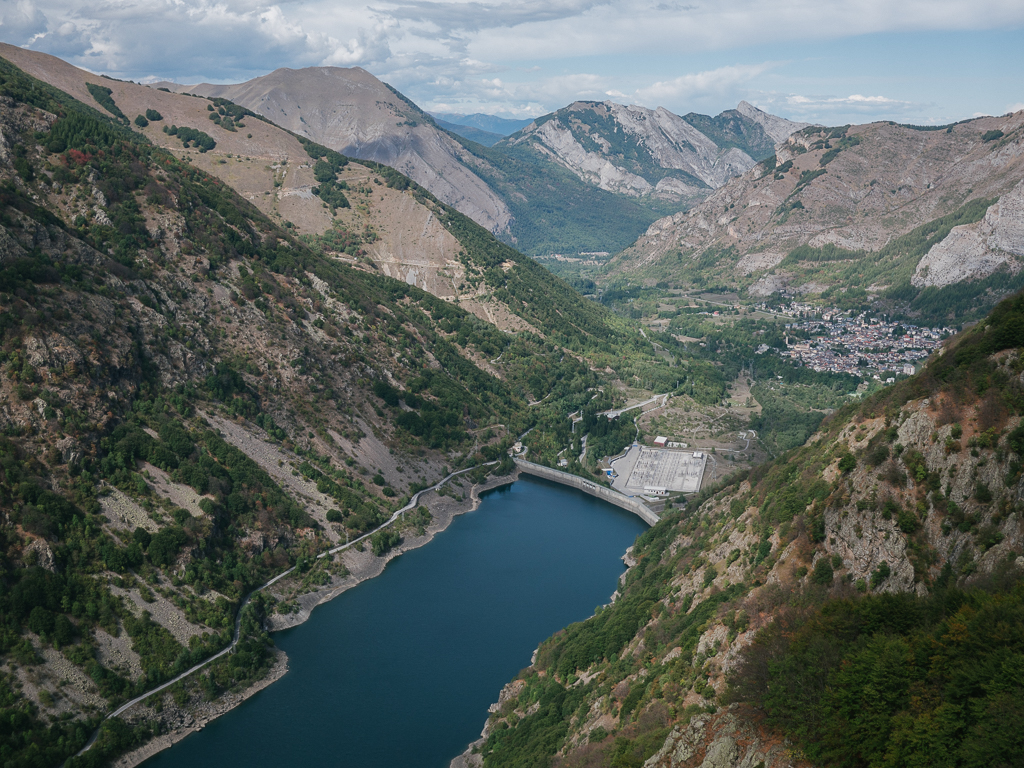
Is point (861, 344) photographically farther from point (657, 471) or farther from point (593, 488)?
point (593, 488)

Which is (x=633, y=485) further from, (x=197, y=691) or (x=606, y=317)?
(x=606, y=317)

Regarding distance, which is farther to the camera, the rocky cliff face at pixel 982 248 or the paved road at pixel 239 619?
the rocky cliff face at pixel 982 248

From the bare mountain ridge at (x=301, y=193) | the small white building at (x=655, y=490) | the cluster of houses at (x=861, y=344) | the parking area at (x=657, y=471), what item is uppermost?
the bare mountain ridge at (x=301, y=193)

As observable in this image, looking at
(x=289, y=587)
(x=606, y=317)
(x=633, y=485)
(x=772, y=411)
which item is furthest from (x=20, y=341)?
(x=606, y=317)

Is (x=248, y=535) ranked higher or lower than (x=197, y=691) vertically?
higher

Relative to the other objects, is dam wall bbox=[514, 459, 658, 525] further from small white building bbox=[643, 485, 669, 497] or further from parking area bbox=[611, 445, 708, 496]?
small white building bbox=[643, 485, 669, 497]

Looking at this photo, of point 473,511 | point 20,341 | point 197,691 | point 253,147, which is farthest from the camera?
point 253,147

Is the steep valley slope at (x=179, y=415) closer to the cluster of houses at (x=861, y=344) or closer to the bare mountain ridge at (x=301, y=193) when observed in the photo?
the bare mountain ridge at (x=301, y=193)

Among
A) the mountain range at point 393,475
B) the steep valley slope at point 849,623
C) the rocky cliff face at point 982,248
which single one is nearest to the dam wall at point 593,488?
the mountain range at point 393,475

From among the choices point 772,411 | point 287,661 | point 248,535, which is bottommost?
point 287,661
